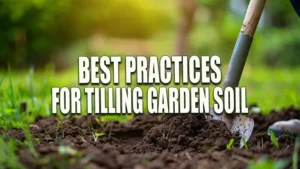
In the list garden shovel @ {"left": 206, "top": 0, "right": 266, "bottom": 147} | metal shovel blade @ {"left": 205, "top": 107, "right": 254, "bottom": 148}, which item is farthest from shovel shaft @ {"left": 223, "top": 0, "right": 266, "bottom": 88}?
metal shovel blade @ {"left": 205, "top": 107, "right": 254, "bottom": 148}

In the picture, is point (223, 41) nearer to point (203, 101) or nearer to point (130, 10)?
point (130, 10)

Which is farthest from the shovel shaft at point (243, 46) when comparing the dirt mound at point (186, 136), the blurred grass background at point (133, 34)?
the blurred grass background at point (133, 34)

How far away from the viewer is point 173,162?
1.48 m

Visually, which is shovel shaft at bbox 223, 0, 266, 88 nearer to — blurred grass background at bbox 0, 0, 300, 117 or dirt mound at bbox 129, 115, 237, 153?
dirt mound at bbox 129, 115, 237, 153

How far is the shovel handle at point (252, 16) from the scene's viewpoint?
214cm

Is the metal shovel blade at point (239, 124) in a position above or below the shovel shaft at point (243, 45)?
below

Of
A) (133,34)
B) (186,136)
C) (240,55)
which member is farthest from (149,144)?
(133,34)

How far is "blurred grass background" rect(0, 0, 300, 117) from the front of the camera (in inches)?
277

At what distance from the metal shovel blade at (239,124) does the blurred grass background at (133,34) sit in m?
3.49

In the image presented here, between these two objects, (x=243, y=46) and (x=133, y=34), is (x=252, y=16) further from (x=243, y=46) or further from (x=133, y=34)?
(x=133, y=34)

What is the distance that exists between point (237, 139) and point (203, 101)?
0.39 meters

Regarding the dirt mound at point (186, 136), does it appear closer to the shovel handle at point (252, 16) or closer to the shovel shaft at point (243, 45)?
the shovel shaft at point (243, 45)

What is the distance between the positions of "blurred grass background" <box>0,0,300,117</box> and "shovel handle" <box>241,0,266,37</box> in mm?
3442

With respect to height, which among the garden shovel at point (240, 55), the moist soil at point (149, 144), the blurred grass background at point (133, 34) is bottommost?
the moist soil at point (149, 144)
